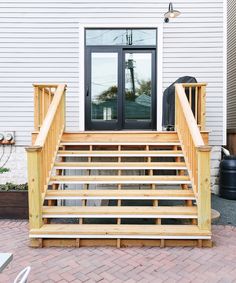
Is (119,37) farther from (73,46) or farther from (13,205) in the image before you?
(13,205)

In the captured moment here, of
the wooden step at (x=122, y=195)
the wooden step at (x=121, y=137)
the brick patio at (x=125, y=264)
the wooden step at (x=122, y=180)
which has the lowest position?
the brick patio at (x=125, y=264)

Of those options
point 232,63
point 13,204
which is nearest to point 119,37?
point 13,204

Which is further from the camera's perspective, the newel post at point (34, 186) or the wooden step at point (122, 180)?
the wooden step at point (122, 180)

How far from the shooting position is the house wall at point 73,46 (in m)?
5.86

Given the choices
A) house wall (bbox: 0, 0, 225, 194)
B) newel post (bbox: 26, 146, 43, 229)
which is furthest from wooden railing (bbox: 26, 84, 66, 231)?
house wall (bbox: 0, 0, 225, 194)

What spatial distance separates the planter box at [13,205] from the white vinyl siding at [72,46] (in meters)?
1.89

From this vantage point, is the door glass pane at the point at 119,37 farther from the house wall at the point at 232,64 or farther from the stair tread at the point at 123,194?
the house wall at the point at 232,64

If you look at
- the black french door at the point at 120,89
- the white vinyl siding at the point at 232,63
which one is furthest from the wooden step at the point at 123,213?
the white vinyl siding at the point at 232,63

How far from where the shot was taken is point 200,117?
15.3ft

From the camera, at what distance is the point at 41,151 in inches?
135

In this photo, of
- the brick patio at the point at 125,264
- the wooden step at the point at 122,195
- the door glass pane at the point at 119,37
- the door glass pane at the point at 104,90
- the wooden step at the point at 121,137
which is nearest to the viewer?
the brick patio at the point at 125,264

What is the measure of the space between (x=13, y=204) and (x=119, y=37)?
3934 mm

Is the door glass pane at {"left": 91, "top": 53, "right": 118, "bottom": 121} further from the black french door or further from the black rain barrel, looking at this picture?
the black rain barrel

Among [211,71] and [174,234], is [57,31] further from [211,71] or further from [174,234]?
[174,234]
